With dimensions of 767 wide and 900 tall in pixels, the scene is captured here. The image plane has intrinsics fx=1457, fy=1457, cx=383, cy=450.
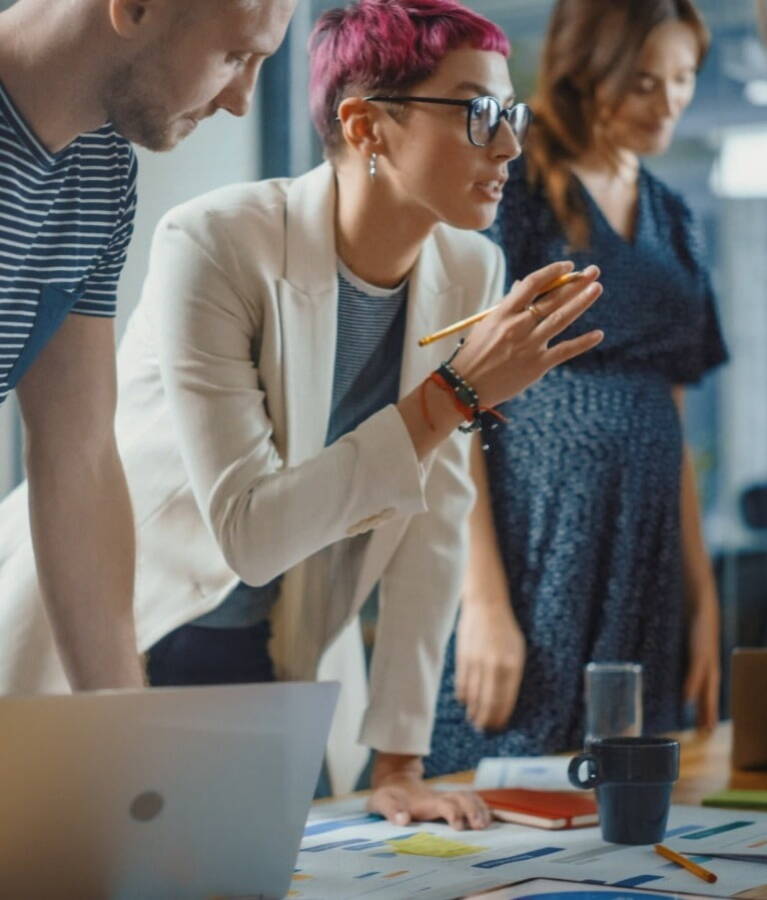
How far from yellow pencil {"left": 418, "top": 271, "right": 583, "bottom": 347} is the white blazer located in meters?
0.02

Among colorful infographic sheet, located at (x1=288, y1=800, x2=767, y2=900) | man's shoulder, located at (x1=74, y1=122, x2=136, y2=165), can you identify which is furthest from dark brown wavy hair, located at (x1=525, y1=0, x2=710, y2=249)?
colorful infographic sheet, located at (x1=288, y1=800, x2=767, y2=900)

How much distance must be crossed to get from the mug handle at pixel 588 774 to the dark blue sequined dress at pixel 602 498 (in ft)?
2.35

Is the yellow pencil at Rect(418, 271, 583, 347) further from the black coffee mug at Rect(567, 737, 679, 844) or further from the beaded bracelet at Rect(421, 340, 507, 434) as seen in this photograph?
the black coffee mug at Rect(567, 737, 679, 844)

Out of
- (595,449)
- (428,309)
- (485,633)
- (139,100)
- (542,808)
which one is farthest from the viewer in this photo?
(595,449)

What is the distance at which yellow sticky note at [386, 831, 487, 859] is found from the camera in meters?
1.37

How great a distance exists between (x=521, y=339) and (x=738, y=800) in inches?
22.2

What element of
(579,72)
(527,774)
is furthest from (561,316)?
(579,72)

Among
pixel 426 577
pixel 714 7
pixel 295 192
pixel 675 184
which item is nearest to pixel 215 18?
pixel 295 192

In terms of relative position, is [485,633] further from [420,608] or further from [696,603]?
[696,603]

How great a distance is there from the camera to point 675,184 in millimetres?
2773

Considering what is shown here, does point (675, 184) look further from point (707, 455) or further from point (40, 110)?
point (40, 110)

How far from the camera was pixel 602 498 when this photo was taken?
91.5 inches

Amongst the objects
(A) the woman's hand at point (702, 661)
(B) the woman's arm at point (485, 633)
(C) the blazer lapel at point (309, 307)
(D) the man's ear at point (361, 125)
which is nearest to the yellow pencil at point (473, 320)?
(C) the blazer lapel at point (309, 307)

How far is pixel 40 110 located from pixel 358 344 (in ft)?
1.68
